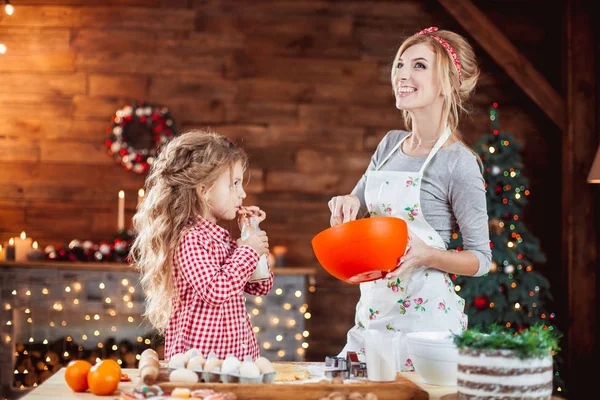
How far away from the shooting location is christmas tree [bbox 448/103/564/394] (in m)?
4.61

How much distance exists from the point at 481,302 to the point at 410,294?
278cm

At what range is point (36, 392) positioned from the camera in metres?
1.51

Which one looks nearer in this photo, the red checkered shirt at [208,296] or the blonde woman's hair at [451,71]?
the red checkered shirt at [208,296]

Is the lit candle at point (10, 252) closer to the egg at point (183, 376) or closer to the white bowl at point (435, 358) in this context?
the egg at point (183, 376)

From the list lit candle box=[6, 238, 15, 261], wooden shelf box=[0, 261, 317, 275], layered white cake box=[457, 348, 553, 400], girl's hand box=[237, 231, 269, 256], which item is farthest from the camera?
lit candle box=[6, 238, 15, 261]

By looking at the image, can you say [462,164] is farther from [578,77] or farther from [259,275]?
[578,77]

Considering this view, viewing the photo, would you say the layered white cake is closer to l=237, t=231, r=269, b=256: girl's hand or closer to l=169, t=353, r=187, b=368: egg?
l=169, t=353, r=187, b=368: egg

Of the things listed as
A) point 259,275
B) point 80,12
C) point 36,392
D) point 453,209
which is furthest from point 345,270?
point 80,12

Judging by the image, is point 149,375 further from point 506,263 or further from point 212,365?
point 506,263

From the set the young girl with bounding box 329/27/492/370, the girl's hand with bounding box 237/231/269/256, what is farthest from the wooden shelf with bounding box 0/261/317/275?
the girl's hand with bounding box 237/231/269/256

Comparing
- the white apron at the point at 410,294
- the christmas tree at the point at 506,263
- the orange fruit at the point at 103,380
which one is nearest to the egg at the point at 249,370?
the orange fruit at the point at 103,380

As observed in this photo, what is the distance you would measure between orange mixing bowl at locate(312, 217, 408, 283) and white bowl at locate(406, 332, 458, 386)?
0.21m

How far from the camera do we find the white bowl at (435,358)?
5.07ft

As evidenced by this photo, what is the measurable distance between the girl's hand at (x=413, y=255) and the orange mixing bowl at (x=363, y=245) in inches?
3.8
